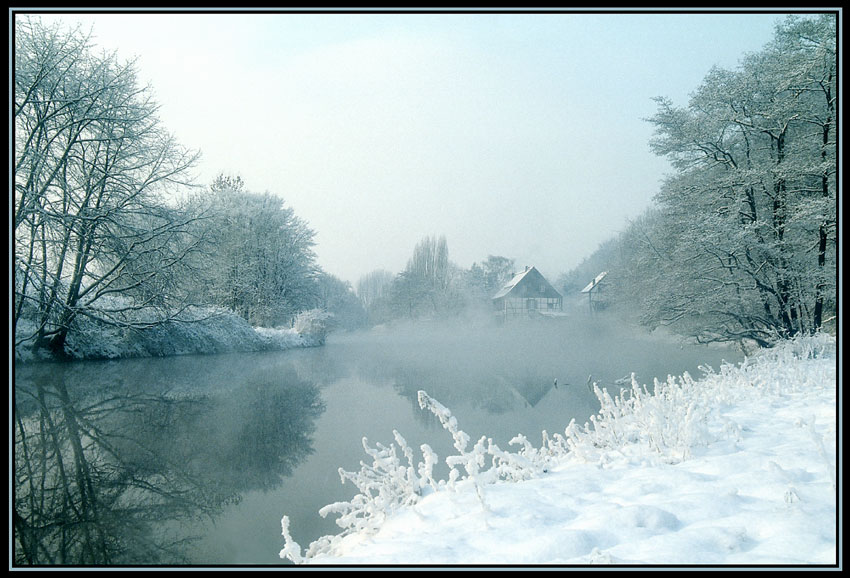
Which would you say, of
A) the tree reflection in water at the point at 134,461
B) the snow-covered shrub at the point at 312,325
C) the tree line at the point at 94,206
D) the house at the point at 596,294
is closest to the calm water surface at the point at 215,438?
the tree reflection in water at the point at 134,461

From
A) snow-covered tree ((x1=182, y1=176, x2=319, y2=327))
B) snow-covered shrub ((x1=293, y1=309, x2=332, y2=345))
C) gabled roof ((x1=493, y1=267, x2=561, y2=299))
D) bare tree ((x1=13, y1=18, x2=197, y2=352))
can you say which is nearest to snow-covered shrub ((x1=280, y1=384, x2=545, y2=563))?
bare tree ((x1=13, y1=18, x2=197, y2=352))

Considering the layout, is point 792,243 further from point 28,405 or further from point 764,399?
point 28,405

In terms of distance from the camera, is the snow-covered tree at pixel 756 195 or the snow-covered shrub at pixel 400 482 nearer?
the snow-covered shrub at pixel 400 482

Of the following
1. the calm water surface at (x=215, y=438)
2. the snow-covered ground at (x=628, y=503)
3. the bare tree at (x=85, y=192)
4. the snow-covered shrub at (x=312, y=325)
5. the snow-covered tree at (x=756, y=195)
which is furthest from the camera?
the snow-covered shrub at (x=312, y=325)

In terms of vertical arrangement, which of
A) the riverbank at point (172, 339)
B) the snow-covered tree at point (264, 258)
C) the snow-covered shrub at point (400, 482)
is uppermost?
the snow-covered tree at point (264, 258)

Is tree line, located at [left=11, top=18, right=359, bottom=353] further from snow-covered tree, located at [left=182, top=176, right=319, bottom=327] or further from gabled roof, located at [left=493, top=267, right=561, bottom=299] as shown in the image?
gabled roof, located at [left=493, top=267, right=561, bottom=299]

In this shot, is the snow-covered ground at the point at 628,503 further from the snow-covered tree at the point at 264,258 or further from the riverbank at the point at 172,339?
the snow-covered tree at the point at 264,258

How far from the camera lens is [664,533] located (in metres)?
Answer: 2.37

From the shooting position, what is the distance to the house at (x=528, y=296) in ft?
142

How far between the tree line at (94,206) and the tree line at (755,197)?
15.4 m

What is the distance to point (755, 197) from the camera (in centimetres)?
1127

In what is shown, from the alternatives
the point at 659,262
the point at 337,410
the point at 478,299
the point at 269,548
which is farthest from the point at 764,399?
the point at 478,299

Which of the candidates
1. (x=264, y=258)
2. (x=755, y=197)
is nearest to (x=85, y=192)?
(x=264, y=258)

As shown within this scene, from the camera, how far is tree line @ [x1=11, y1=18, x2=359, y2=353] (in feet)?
35.2
